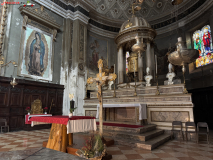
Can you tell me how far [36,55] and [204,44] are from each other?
11141 mm

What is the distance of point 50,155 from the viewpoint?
4.33ft

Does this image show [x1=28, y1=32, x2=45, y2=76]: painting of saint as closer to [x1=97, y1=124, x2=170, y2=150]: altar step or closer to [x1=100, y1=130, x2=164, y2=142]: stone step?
[x1=97, y1=124, x2=170, y2=150]: altar step

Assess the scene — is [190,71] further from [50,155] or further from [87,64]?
[50,155]

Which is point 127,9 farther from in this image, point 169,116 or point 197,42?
point 169,116

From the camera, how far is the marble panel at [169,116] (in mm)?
6043

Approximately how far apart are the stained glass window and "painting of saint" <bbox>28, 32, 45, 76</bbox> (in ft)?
34.9

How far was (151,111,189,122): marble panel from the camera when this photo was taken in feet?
19.8

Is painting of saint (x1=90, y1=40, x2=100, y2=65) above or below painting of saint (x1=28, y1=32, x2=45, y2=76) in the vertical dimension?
above

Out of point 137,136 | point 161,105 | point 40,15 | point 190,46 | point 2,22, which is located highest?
point 40,15

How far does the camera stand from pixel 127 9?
1454cm

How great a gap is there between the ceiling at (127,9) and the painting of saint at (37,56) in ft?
21.2

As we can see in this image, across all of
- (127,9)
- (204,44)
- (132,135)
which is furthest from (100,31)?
(132,135)

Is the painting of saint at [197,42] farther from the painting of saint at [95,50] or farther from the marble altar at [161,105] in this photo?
the painting of saint at [95,50]

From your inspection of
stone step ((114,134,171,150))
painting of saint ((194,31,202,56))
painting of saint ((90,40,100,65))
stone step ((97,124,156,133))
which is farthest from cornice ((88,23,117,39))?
stone step ((114,134,171,150))
